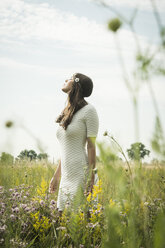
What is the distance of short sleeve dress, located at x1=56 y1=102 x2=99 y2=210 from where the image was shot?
2471mm

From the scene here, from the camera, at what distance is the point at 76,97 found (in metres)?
2.62

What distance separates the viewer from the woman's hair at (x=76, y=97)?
2570 mm

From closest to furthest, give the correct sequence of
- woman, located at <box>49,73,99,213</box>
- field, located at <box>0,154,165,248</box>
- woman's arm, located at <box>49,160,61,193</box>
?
field, located at <box>0,154,165,248</box> < woman, located at <box>49,73,99,213</box> < woman's arm, located at <box>49,160,61,193</box>

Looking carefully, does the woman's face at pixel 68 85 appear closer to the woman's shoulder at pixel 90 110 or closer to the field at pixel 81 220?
the woman's shoulder at pixel 90 110

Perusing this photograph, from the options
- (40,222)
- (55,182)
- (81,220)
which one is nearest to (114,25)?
(81,220)

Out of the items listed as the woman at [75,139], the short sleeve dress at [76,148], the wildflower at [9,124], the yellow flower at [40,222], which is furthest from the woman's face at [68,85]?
the yellow flower at [40,222]

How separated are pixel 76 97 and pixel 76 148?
0.52 meters

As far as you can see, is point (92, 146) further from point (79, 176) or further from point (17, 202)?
point (17, 202)

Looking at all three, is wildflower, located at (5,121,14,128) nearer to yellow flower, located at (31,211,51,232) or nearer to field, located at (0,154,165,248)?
field, located at (0,154,165,248)

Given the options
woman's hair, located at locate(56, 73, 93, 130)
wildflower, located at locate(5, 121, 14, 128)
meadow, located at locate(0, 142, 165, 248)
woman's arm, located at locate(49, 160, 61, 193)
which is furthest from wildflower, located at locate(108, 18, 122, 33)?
woman's arm, located at locate(49, 160, 61, 193)

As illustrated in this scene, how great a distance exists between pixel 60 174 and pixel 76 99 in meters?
0.87

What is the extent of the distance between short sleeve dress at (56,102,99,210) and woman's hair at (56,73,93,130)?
0.17 ft

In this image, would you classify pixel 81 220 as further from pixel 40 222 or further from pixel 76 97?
pixel 76 97

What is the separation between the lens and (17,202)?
2500 millimetres
